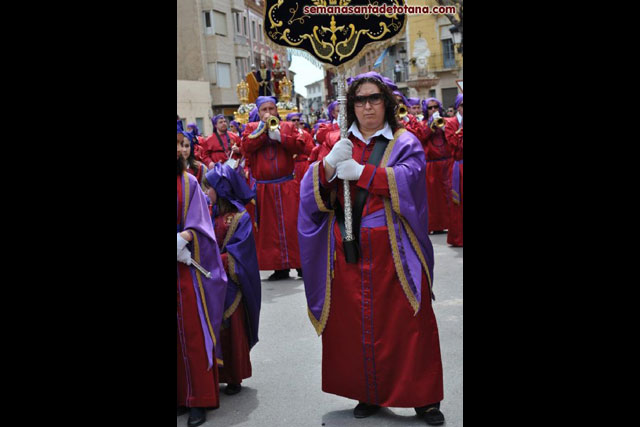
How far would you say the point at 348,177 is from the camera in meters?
3.80

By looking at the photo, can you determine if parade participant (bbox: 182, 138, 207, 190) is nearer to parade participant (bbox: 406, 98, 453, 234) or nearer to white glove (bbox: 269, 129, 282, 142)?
white glove (bbox: 269, 129, 282, 142)

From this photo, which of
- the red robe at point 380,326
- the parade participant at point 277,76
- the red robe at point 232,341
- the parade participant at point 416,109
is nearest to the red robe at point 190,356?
the red robe at point 232,341

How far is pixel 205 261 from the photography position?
405 cm

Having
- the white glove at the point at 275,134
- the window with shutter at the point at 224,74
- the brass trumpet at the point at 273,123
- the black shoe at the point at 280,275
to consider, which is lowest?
the black shoe at the point at 280,275

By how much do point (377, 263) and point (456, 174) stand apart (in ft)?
20.1

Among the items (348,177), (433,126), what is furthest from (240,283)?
(433,126)

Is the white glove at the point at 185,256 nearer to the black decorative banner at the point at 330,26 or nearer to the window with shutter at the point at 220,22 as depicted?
the black decorative banner at the point at 330,26

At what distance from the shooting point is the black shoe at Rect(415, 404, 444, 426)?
391cm

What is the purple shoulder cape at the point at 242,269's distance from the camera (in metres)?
4.59

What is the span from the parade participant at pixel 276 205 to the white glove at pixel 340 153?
14.3 ft

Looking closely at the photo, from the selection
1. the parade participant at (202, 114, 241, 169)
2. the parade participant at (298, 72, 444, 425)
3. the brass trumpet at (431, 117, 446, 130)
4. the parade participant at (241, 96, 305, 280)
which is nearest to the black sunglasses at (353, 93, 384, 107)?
the parade participant at (298, 72, 444, 425)

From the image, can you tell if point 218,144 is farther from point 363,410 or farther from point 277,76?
point 363,410

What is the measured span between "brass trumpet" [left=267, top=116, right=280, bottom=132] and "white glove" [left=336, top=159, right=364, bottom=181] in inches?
160

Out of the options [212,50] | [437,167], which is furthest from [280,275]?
[212,50]
